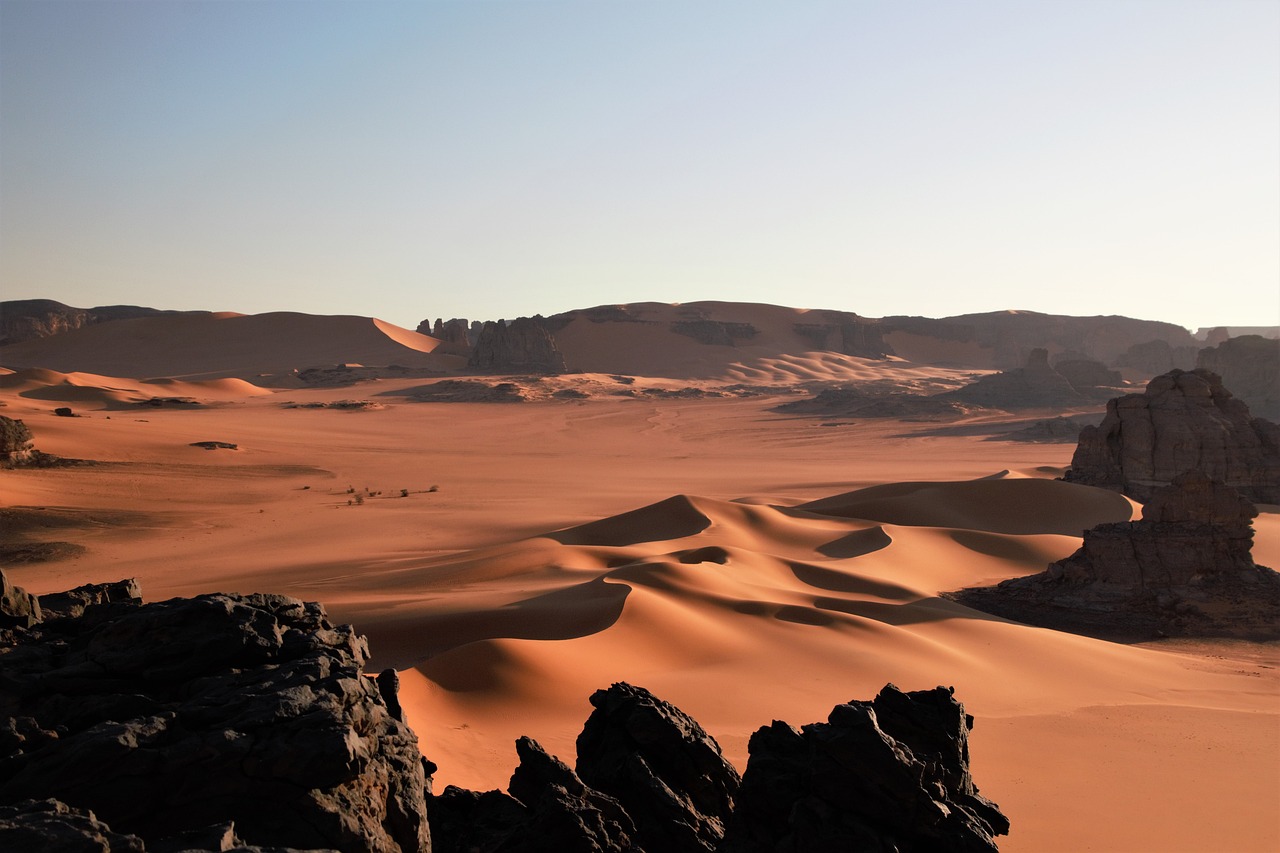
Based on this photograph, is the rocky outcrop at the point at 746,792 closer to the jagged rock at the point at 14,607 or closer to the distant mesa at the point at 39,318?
the jagged rock at the point at 14,607

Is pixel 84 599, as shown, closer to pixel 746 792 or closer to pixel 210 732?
pixel 210 732

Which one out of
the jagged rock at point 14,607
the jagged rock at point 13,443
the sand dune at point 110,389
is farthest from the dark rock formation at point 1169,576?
the sand dune at point 110,389

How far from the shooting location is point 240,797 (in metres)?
4.21

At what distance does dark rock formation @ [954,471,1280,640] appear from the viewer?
50.9 feet

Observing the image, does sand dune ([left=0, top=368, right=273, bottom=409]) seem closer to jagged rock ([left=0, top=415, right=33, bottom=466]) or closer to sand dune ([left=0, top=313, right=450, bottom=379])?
sand dune ([left=0, top=313, right=450, bottom=379])

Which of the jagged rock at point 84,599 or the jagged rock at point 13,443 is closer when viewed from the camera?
the jagged rock at point 84,599

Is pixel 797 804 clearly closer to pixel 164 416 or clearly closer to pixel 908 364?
pixel 164 416

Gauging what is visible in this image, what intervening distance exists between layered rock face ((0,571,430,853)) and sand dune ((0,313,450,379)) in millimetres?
75553

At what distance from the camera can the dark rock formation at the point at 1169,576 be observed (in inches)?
611

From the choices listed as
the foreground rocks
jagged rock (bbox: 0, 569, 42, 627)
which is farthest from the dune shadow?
jagged rock (bbox: 0, 569, 42, 627)

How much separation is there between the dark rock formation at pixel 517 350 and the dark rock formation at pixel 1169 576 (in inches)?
2515

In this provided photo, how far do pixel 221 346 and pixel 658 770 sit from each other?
300ft

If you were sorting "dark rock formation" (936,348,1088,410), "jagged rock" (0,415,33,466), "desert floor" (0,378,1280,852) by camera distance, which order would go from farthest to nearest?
"dark rock formation" (936,348,1088,410) → "jagged rock" (0,415,33,466) → "desert floor" (0,378,1280,852)

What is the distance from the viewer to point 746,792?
203 inches
